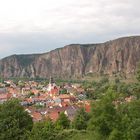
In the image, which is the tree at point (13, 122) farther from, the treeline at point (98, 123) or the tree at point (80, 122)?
the tree at point (80, 122)

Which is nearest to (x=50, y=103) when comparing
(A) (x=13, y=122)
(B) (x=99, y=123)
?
(A) (x=13, y=122)

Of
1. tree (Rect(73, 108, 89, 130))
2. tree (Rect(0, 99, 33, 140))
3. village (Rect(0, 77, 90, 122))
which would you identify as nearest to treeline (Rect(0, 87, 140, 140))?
tree (Rect(0, 99, 33, 140))

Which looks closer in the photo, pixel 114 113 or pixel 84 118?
pixel 114 113

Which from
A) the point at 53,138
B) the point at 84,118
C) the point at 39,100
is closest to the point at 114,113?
the point at 53,138

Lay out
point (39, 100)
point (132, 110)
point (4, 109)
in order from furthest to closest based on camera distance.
Result: 1. point (39, 100)
2. point (4, 109)
3. point (132, 110)

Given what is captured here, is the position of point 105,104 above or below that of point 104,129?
above

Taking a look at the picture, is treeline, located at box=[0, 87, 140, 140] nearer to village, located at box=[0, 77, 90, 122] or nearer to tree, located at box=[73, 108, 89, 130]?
tree, located at box=[73, 108, 89, 130]

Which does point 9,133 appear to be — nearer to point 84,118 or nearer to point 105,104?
point 105,104

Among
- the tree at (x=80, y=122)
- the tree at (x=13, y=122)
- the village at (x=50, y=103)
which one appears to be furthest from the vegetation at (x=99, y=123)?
the village at (x=50, y=103)

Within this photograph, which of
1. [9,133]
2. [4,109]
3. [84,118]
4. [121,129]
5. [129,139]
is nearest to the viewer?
[129,139]
